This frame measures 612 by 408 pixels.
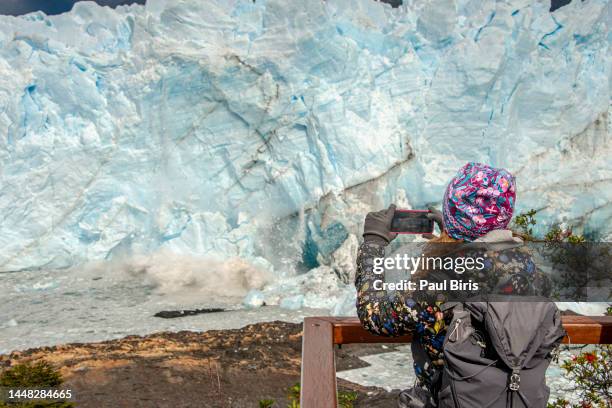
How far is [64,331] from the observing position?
6.92m

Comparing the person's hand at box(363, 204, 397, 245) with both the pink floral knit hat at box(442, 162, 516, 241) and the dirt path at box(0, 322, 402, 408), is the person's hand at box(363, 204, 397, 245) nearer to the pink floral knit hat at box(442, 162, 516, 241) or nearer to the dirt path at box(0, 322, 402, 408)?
the pink floral knit hat at box(442, 162, 516, 241)

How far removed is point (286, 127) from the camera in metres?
10.1

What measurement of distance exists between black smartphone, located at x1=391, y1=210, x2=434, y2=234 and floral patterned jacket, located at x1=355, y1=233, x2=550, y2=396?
5.0 inches

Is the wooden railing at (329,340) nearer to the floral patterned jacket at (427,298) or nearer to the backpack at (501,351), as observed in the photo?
the floral patterned jacket at (427,298)

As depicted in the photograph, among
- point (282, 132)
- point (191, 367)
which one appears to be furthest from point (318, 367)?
point (282, 132)

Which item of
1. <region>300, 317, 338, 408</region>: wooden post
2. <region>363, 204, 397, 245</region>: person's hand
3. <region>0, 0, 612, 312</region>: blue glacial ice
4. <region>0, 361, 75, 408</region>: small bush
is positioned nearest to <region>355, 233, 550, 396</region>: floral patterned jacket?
<region>363, 204, 397, 245</region>: person's hand

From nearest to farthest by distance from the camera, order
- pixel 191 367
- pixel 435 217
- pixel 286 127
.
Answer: pixel 435 217 → pixel 191 367 → pixel 286 127

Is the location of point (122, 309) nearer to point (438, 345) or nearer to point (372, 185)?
point (372, 185)

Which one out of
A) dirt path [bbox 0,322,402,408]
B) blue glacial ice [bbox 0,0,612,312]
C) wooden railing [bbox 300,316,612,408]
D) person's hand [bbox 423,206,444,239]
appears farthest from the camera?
blue glacial ice [bbox 0,0,612,312]

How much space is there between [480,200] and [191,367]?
16.2 ft

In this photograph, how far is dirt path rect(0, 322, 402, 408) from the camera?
15.0 feet

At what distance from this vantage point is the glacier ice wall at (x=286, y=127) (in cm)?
959

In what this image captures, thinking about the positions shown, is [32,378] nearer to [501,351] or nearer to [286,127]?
[501,351]

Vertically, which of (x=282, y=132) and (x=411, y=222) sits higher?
(x=282, y=132)
